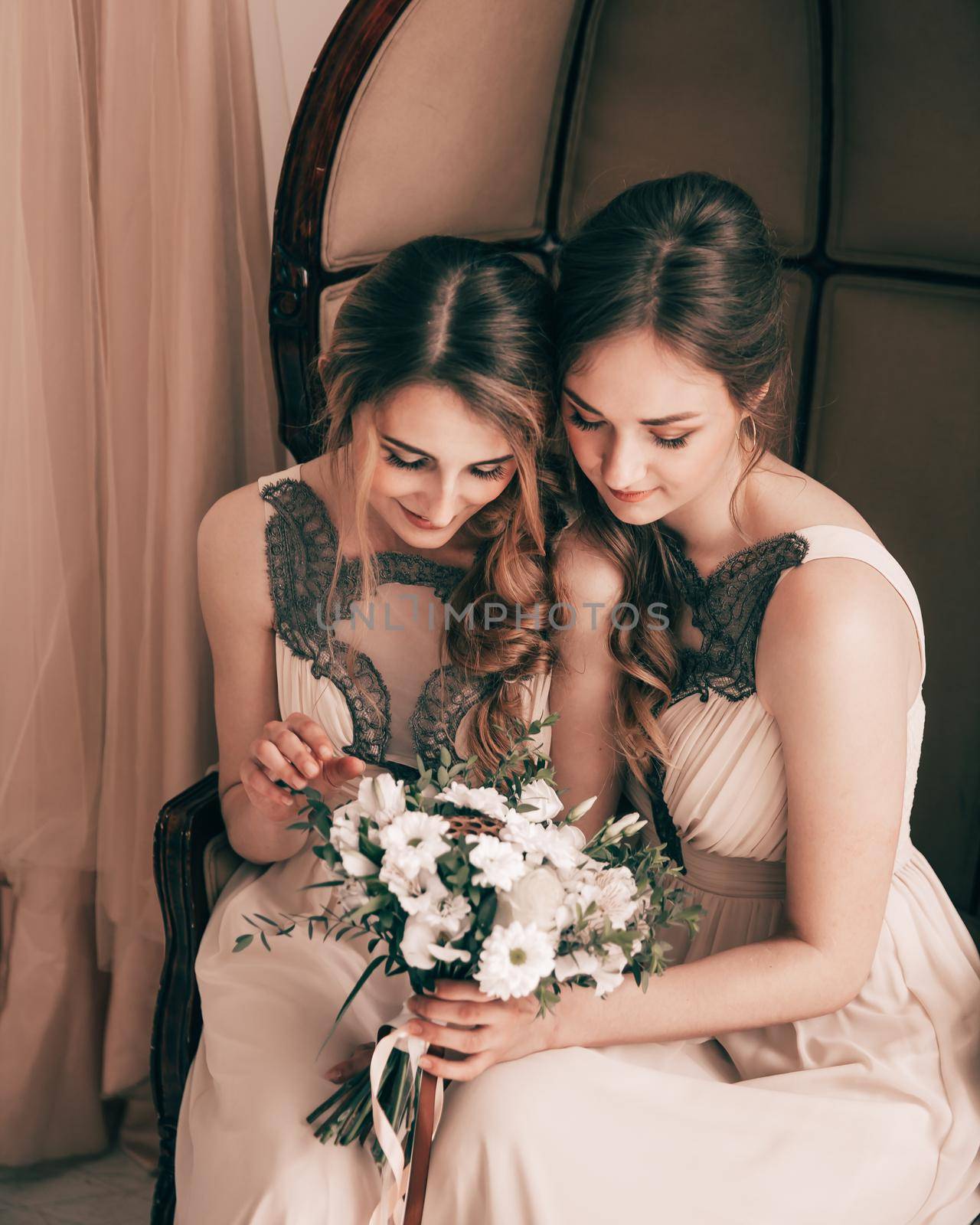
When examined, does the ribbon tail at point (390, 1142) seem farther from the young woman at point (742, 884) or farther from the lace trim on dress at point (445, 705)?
the lace trim on dress at point (445, 705)

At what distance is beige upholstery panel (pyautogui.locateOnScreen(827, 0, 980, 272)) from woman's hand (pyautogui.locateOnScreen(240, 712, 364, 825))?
1280 mm

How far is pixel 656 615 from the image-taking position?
1.56 meters

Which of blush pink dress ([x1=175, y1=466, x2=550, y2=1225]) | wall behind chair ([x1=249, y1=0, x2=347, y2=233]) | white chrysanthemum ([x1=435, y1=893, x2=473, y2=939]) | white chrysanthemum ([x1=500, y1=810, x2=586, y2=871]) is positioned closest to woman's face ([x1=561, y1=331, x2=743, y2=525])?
blush pink dress ([x1=175, y1=466, x2=550, y2=1225])

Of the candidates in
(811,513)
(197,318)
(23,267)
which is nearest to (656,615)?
(811,513)

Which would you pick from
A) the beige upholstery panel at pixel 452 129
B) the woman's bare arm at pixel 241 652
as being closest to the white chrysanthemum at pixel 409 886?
the woman's bare arm at pixel 241 652

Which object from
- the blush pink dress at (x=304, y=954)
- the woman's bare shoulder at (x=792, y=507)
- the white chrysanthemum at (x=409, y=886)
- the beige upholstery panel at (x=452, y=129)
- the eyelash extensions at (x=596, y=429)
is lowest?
the blush pink dress at (x=304, y=954)

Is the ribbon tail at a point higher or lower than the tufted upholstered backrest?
lower

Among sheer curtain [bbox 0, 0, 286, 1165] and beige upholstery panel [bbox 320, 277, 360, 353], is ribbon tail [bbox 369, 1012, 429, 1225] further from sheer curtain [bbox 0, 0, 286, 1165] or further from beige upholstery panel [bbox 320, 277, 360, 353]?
beige upholstery panel [bbox 320, 277, 360, 353]

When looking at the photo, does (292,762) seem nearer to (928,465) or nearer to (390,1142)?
(390,1142)

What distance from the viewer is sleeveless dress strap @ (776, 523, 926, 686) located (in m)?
1.35

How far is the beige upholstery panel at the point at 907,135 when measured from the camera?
1716 millimetres

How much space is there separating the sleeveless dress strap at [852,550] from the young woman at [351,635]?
378 mm

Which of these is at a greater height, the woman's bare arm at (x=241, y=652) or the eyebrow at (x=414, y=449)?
the eyebrow at (x=414, y=449)

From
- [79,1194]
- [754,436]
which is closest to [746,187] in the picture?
[754,436]
